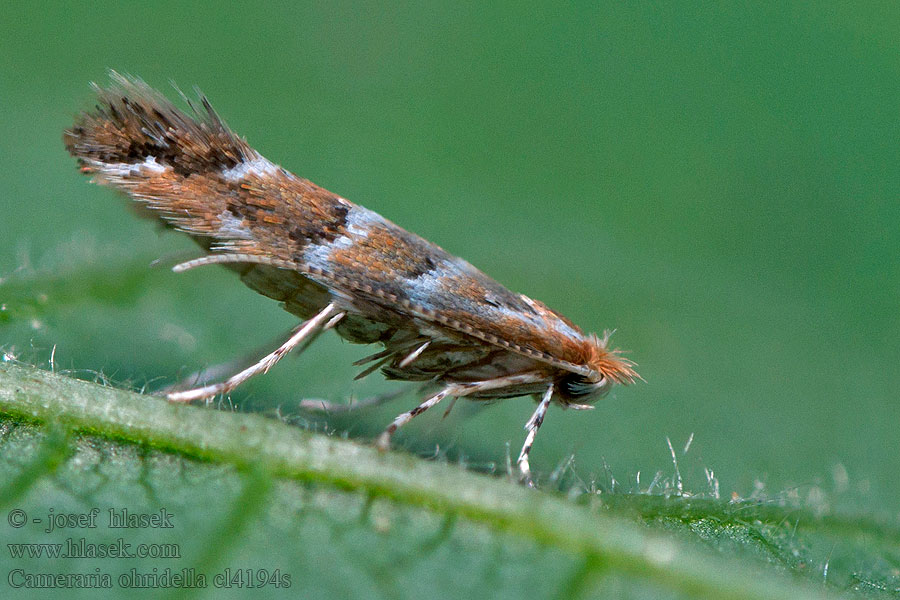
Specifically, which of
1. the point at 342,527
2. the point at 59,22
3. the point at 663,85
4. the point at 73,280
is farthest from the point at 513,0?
the point at 342,527

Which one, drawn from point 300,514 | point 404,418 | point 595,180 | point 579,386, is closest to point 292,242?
point 404,418

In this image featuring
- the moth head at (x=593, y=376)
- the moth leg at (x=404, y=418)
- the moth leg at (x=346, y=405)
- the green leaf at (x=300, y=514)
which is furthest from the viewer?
the moth leg at (x=346, y=405)

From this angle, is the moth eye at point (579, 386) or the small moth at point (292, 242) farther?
the moth eye at point (579, 386)

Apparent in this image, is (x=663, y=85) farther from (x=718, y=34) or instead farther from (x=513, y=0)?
(x=513, y=0)

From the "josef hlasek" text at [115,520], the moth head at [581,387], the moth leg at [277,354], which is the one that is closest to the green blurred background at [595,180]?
the moth head at [581,387]

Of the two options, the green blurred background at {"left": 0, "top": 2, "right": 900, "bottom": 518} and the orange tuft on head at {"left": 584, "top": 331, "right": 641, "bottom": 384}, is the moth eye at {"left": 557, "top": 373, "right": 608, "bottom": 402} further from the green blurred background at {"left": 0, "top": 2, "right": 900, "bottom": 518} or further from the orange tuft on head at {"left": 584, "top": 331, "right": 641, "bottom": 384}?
the green blurred background at {"left": 0, "top": 2, "right": 900, "bottom": 518}

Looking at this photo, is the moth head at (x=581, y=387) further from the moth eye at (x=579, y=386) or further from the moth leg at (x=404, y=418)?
the moth leg at (x=404, y=418)
